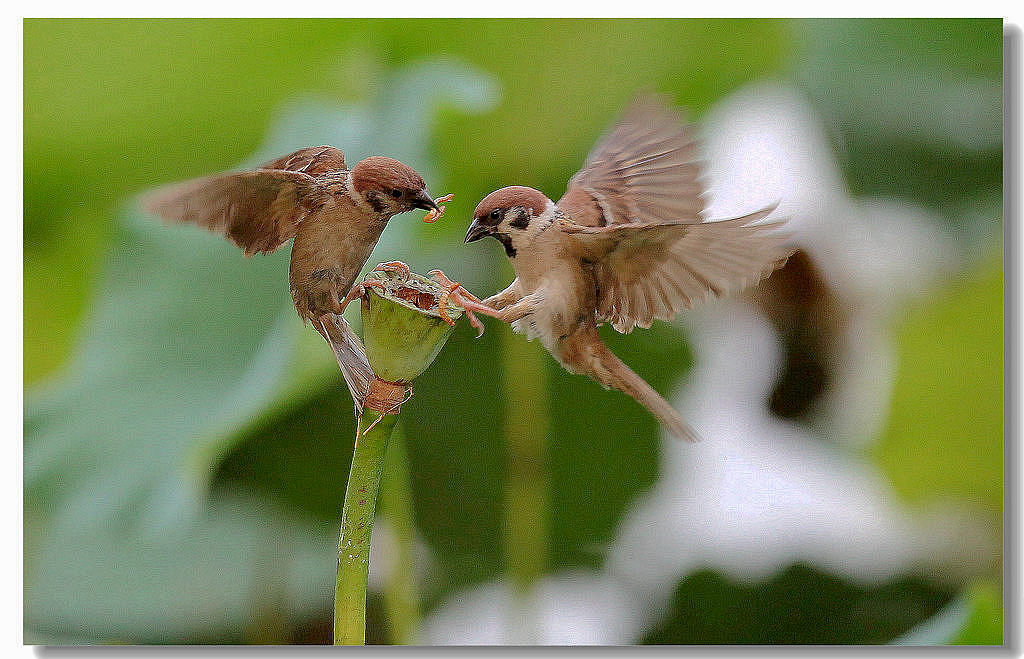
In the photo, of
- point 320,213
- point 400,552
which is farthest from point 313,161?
point 400,552

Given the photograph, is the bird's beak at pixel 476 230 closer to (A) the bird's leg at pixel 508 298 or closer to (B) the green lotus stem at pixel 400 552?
(A) the bird's leg at pixel 508 298

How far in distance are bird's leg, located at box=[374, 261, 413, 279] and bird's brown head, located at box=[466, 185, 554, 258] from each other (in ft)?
0.22

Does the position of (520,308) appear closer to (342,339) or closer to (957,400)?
(342,339)

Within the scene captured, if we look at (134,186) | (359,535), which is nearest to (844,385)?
(359,535)

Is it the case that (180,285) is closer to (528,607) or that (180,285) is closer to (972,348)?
(528,607)

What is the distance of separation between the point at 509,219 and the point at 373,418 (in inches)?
9.8

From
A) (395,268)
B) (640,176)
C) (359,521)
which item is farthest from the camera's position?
(640,176)

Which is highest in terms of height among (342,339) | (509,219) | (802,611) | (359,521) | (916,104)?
(916,104)

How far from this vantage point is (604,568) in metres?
1.11

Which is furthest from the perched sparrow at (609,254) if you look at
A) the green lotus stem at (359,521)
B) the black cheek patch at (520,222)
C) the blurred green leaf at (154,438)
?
the blurred green leaf at (154,438)

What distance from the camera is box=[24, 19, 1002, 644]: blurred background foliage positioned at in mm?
1088

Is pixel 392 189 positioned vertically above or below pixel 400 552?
above

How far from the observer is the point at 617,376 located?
3.13 feet

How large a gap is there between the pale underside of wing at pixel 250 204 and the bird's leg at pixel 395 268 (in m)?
0.08
